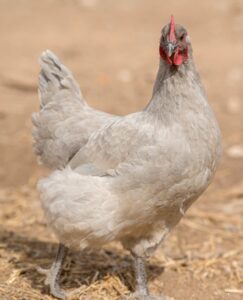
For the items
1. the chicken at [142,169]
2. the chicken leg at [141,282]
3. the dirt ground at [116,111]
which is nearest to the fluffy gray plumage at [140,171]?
the chicken at [142,169]

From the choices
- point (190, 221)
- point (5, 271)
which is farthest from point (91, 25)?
point (5, 271)

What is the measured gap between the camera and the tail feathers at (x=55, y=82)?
489 cm

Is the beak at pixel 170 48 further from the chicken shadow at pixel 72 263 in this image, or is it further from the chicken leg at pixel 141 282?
the chicken shadow at pixel 72 263

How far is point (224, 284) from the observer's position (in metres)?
4.83

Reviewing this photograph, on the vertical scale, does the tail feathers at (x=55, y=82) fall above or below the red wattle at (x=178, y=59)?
below

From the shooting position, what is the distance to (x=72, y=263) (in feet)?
16.5

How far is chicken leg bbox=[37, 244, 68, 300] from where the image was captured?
178 inches

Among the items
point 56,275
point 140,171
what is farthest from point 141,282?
point 140,171

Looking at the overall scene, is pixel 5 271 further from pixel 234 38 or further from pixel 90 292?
pixel 234 38

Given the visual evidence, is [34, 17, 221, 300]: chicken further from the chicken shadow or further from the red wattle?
the chicken shadow

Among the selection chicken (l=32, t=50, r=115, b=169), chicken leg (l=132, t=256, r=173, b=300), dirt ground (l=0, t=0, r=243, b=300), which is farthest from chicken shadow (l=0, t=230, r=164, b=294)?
chicken (l=32, t=50, r=115, b=169)

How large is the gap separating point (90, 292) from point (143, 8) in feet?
27.4

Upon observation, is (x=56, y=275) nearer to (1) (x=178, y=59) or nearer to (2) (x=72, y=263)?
(2) (x=72, y=263)

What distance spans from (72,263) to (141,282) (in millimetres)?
687
